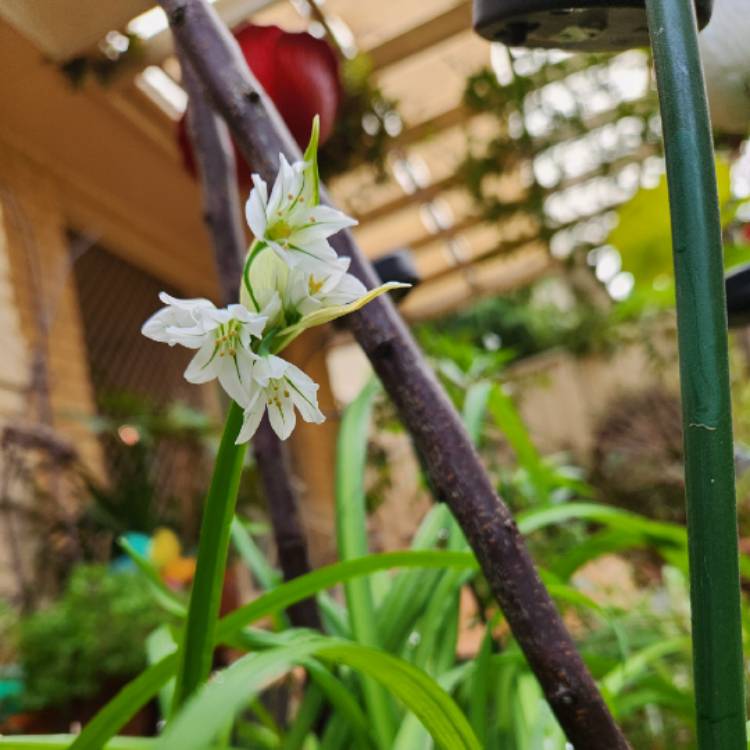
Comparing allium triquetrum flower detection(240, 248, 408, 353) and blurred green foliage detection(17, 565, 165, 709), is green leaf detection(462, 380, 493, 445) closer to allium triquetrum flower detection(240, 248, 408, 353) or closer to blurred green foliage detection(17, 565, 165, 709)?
allium triquetrum flower detection(240, 248, 408, 353)

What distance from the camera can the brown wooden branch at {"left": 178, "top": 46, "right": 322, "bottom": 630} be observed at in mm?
634

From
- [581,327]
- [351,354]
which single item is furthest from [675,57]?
[351,354]

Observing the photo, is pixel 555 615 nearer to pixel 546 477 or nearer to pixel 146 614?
pixel 546 477

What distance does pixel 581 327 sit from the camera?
3994 mm

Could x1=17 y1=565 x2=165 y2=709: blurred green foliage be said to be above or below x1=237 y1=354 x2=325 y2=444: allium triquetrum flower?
above

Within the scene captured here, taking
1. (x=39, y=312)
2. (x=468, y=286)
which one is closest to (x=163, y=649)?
(x=39, y=312)

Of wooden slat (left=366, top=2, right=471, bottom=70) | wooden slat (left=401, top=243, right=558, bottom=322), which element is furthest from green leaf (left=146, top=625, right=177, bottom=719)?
wooden slat (left=401, top=243, right=558, bottom=322)

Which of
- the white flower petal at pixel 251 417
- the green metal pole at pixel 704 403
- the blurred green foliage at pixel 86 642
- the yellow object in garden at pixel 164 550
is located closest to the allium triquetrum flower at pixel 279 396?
the white flower petal at pixel 251 417

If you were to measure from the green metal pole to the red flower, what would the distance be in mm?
362

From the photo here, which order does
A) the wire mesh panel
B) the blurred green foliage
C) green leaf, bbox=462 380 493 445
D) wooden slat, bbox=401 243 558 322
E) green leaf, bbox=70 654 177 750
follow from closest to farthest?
green leaf, bbox=70 654 177 750
green leaf, bbox=462 380 493 445
the blurred green foliage
the wire mesh panel
wooden slat, bbox=401 243 558 322

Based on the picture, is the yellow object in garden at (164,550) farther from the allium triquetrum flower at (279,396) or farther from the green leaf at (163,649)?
the allium triquetrum flower at (279,396)

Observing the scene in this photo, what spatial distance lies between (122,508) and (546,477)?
143 centimetres

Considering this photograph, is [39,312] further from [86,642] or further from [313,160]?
[313,160]

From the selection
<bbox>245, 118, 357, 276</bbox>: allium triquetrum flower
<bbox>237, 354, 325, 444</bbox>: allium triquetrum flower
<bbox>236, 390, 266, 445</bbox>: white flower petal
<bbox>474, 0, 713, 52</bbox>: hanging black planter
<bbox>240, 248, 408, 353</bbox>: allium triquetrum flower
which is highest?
<bbox>474, 0, 713, 52</bbox>: hanging black planter
